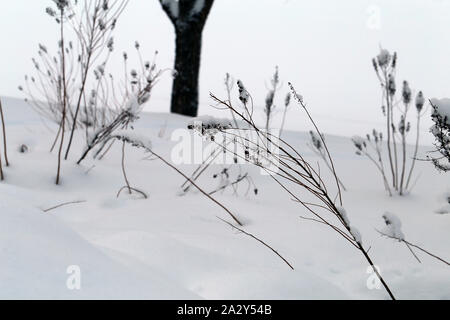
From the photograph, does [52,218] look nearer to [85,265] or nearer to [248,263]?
[85,265]

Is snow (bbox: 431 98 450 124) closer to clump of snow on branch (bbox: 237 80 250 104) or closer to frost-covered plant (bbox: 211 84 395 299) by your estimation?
frost-covered plant (bbox: 211 84 395 299)

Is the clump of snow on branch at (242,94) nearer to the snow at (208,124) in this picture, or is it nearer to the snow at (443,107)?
the snow at (208,124)

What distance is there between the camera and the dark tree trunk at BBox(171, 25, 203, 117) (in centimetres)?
483

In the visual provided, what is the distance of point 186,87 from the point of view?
4992 millimetres

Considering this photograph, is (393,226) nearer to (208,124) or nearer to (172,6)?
(208,124)

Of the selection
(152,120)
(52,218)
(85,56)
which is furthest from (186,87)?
(52,218)

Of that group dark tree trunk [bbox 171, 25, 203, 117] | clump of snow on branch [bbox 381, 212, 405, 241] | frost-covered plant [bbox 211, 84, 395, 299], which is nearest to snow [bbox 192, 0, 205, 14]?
dark tree trunk [bbox 171, 25, 203, 117]

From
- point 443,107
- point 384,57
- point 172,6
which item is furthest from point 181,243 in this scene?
point 172,6

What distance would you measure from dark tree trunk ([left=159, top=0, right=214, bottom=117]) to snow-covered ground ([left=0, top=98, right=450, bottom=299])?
2681 mm

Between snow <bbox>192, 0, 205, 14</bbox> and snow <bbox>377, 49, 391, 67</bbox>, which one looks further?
snow <bbox>192, 0, 205, 14</bbox>

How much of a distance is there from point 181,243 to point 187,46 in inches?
151

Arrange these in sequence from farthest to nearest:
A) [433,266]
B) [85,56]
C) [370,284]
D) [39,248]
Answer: [85,56] → [433,266] → [370,284] → [39,248]

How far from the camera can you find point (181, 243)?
1.29 metres

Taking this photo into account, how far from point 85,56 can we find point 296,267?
1.61 m
